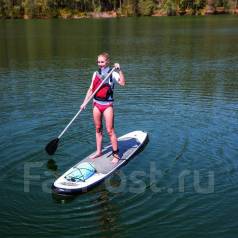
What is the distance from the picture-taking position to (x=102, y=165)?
1309 centimetres

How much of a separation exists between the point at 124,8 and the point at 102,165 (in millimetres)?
128895

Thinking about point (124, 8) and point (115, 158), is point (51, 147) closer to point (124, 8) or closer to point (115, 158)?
point (115, 158)

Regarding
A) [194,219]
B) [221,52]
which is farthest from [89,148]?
[221,52]

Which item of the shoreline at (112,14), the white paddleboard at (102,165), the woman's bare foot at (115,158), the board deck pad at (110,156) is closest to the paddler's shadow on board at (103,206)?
the white paddleboard at (102,165)

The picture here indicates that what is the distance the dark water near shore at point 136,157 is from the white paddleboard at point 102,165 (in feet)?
0.76

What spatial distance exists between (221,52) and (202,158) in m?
30.8

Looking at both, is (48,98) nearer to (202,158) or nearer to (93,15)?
(202,158)

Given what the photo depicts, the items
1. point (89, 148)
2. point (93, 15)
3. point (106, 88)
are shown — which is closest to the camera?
point (106, 88)

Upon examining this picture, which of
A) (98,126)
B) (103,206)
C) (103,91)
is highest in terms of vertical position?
(103,91)

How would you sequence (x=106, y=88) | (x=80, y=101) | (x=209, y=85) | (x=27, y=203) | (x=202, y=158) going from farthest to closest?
(x=209, y=85) → (x=80, y=101) → (x=202, y=158) → (x=106, y=88) → (x=27, y=203)

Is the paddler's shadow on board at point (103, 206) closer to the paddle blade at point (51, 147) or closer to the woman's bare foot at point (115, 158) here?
the woman's bare foot at point (115, 158)

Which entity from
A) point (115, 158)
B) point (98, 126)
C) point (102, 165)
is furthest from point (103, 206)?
point (98, 126)

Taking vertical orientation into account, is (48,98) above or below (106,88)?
below

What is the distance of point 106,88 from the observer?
41.7 feet
